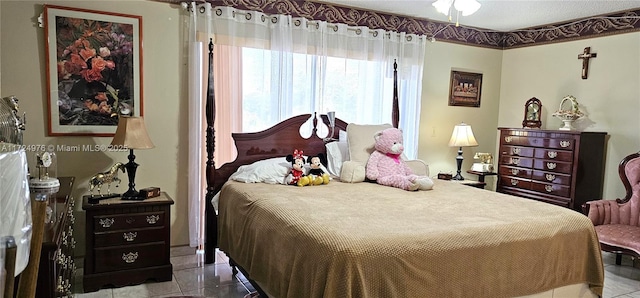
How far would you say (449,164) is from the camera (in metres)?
4.96

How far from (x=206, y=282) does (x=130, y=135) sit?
1.19 m

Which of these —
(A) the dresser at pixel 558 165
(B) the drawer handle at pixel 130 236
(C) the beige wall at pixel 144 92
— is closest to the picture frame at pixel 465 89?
(A) the dresser at pixel 558 165

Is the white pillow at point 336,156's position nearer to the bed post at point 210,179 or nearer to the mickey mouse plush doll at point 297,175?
the mickey mouse plush doll at point 297,175

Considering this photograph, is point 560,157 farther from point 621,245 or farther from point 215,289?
point 215,289

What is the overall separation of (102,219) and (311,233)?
171cm

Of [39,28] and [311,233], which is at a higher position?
[39,28]

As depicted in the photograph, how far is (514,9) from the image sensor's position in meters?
3.98

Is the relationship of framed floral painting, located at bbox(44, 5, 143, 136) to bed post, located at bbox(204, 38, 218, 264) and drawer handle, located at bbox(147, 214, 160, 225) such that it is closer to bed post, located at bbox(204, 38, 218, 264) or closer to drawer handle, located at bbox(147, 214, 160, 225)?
bed post, located at bbox(204, 38, 218, 264)

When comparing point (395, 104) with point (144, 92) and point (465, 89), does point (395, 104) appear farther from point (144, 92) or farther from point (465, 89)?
point (144, 92)

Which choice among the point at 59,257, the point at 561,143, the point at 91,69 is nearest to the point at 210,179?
the point at 91,69

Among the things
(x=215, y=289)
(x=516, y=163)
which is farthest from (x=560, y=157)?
(x=215, y=289)

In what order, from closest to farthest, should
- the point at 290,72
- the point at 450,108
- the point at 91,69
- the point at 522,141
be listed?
the point at 91,69 < the point at 290,72 < the point at 522,141 < the point at 450,108

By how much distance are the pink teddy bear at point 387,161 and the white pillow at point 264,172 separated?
28.5 inches

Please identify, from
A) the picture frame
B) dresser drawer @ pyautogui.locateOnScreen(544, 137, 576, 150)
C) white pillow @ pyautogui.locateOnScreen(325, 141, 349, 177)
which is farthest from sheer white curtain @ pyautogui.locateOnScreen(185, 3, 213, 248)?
dresser drawer @ pyautogui.locateOnScreen(544, 137, 576, 150)
